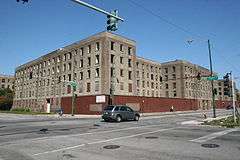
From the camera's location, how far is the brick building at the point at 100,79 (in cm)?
4875

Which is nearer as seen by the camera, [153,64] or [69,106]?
[69,106]

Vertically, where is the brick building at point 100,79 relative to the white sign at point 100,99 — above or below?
above

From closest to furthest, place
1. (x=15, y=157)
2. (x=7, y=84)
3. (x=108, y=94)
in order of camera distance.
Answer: (x=15, y=157) → (x=108, y=94) → (x=7, y=84)

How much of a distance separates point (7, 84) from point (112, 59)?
85048mm

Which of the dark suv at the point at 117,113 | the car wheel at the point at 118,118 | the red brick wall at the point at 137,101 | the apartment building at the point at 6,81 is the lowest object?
the car wheel at the point at 118,118

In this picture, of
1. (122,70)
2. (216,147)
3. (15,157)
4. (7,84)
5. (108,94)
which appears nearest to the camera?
(15,157)

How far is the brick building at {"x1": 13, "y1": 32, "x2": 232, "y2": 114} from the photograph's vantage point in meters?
48.8

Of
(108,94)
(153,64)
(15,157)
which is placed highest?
(153,64)

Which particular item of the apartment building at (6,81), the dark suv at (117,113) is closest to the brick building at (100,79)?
the dark suv at (117,113)

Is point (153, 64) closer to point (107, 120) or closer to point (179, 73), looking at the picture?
point (179, 73)

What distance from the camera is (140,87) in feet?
225

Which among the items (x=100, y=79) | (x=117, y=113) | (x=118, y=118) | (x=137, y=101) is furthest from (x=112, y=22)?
(x=137, y=101)

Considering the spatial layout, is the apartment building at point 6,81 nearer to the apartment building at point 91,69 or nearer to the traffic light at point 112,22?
the apartment building at point 91,69

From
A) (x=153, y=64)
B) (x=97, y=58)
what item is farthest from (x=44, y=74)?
(x=153, y=64)
